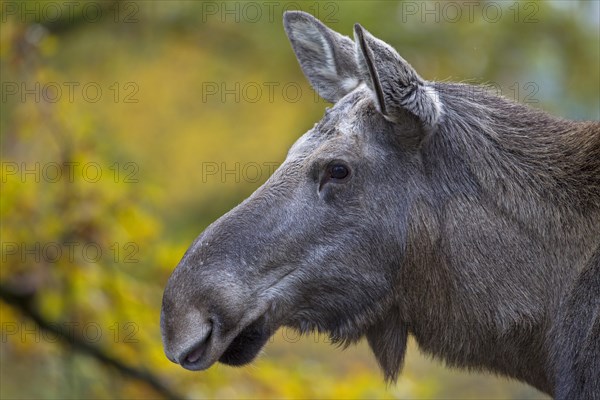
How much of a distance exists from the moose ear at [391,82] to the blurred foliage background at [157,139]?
56.9 inches

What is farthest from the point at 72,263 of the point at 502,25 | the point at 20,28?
the point at 502,25

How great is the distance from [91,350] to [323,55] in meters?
3.78

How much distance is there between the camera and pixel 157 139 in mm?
14117

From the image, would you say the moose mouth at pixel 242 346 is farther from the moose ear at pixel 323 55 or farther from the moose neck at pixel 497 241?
the moose ear at pixel 323 55

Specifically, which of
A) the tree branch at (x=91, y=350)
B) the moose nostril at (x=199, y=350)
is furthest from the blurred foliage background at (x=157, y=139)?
the moose nostril at (x=199, y=350)

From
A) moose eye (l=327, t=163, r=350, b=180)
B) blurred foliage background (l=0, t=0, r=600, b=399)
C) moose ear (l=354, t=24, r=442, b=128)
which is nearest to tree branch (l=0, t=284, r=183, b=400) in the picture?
blurred foliage background (l=0, t=0, r=600, b=399)

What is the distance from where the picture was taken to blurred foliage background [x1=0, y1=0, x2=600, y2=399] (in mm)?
8062

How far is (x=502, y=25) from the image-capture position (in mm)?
11984

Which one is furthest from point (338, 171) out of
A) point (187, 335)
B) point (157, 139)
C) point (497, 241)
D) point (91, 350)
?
point (157, 139)

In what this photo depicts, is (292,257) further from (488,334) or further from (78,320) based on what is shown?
(78,320)

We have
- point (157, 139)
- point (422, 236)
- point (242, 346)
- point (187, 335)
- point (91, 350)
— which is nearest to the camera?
point (187, 335)

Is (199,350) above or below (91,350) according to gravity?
above

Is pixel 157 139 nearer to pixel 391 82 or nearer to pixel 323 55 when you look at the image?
pixel 323 55

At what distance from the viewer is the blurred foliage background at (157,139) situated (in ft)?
26.5
